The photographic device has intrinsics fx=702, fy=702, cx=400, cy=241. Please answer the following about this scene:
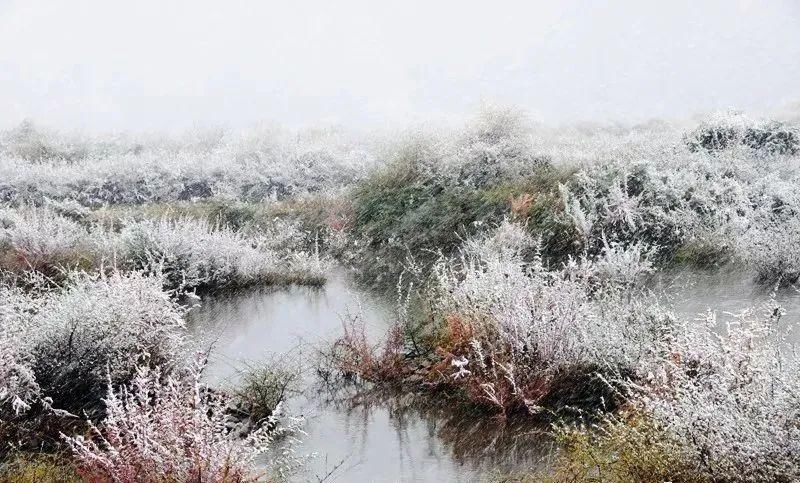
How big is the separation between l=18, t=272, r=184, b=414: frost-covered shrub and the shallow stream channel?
0.89 m

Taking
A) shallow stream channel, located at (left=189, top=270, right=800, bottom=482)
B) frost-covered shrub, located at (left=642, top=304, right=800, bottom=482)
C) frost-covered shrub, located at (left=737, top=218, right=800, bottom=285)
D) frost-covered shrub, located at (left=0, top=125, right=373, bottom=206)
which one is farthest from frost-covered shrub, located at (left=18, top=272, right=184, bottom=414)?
frost-covered shrub, located at (left=0, top=125, right=373, bottom=206)

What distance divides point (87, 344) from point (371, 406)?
2.57 meters

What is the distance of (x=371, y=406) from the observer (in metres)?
6.30


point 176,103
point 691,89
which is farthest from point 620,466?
point 176,103

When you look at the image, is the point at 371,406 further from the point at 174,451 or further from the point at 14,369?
the point at 14,369

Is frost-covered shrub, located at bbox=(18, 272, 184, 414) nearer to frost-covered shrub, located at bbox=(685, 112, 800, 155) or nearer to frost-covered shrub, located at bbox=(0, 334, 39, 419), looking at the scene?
frost-covered shrub, located at bbox=(0, 334, 39, 419)

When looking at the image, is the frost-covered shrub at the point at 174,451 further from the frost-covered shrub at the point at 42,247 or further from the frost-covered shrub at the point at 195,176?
the frost-covered shrub at the point at 195,176

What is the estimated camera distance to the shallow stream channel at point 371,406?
524 centimetres

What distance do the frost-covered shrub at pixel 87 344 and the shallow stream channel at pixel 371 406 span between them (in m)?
0.89

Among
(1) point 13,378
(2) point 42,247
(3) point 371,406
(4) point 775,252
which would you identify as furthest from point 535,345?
(2) point 42,247

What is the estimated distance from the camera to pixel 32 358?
230 inches

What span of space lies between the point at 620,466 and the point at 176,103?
29316mm

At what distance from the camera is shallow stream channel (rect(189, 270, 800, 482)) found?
5.24 meters

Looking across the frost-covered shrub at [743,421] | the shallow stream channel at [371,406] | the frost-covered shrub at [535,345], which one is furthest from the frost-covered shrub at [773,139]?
the frost-covered shrub at [743,421]
